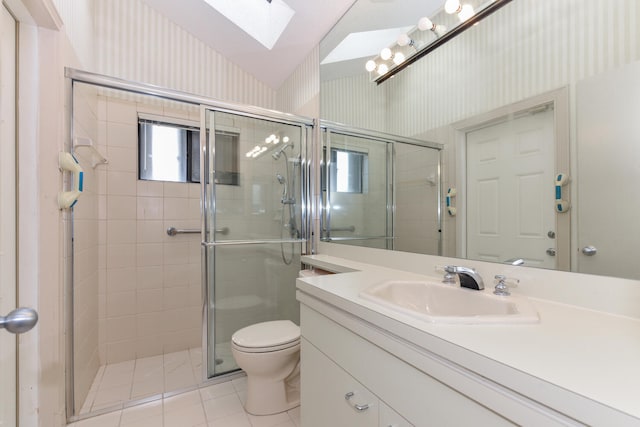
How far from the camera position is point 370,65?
181cm

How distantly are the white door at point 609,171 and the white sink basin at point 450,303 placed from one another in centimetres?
27

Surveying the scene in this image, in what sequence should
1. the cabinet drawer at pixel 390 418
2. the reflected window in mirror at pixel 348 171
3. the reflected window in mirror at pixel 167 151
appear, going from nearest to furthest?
the cabinet drawer at pixel 390 418 → the reflected window in mirror at pixel 348 171 → the reflected window in mirror at pixel 167 151

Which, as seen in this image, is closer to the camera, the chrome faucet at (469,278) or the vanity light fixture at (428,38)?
the chrome faucet at (469,278)

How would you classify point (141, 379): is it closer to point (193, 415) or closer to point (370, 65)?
point (193, 415)

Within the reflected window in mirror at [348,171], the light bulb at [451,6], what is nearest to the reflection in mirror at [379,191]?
the reflected window in mirror at [348,171]

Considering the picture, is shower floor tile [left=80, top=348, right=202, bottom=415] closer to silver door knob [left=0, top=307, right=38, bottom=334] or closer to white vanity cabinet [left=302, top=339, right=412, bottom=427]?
white vanity cabinet [left=302, top=339, right=412, bottom=427]

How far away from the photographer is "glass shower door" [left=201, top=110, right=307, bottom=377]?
1.86 meters

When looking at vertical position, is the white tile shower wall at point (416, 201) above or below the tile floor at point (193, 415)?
above

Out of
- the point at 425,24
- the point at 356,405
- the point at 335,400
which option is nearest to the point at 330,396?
the point at 335,400

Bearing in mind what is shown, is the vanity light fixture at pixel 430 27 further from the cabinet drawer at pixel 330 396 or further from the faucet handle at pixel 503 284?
the cabinet drawer at pixel 330 396

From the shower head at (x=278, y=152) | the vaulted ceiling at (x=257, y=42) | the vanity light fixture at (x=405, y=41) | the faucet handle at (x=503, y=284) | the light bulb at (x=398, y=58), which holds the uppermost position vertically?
the vaulted ceiling at (x=257, y=42)

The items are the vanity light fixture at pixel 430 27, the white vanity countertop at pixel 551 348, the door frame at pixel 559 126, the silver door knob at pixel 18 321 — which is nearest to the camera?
the white vanity countertop at pixel 551 348

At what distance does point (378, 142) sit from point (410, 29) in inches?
23.9

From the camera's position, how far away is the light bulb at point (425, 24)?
141 centimetres
